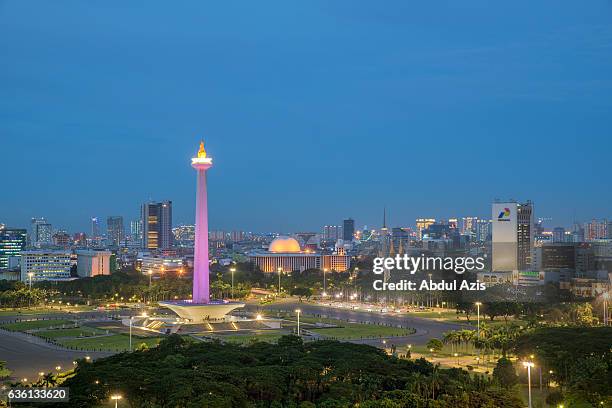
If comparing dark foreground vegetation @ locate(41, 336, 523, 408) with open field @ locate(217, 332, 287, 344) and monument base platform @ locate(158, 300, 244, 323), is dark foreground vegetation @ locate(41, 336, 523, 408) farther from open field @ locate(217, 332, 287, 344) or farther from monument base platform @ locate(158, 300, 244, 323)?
monument base platform @ locate(158, 300, 244, 323)

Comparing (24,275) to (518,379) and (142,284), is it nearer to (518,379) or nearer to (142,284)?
(142,284)

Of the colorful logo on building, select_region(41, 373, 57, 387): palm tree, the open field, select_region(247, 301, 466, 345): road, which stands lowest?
select_region(247, 301, 466, 345): road

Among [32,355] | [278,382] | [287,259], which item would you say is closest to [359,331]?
[32,355]

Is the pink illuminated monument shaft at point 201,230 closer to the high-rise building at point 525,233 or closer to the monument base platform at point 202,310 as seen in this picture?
the monument base platform at point 202,310

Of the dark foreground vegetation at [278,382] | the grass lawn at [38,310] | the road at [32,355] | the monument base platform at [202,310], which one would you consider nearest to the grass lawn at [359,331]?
the monument base platform at [202,310]

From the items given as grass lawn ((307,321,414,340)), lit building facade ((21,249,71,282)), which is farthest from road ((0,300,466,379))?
lit building facade ((21,249,71,282))

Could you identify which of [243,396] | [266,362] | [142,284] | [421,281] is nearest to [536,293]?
[421,281]

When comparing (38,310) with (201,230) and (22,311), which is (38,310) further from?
(201,230)
